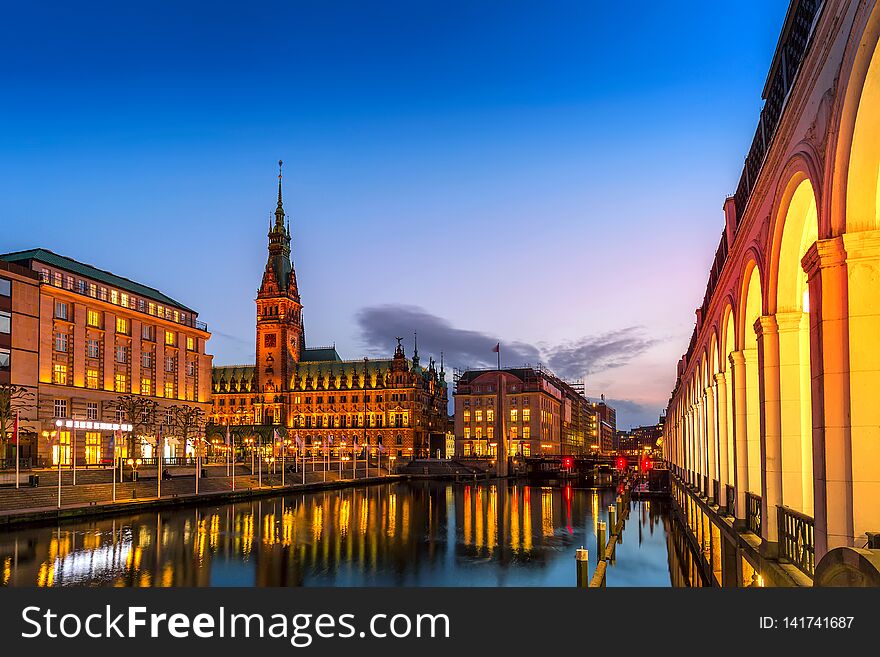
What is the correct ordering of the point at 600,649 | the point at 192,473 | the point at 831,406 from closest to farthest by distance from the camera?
the point at 600,649
the point at 831,406
the point at 192,473

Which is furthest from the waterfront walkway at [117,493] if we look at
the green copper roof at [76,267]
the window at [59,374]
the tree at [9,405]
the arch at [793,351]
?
the arch at [793,351]

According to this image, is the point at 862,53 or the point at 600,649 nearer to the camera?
the point at 600,649

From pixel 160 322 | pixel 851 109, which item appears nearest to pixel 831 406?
pixel 851 109

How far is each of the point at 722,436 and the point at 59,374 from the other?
74147 mm

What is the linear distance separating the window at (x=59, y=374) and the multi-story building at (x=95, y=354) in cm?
11

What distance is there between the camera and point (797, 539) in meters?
17.8

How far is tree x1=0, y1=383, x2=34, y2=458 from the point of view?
63344mm

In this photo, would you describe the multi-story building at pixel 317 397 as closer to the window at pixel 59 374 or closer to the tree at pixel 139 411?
the tree at pixel 139 411

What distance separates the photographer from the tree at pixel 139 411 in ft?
290

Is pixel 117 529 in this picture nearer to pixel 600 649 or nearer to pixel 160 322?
pixel 600 649

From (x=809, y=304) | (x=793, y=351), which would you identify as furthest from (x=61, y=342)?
(x=809, y=304)

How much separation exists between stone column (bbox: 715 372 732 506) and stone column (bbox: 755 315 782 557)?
36.3 ft

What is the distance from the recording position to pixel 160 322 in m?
101

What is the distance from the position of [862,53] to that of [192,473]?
8175cm
